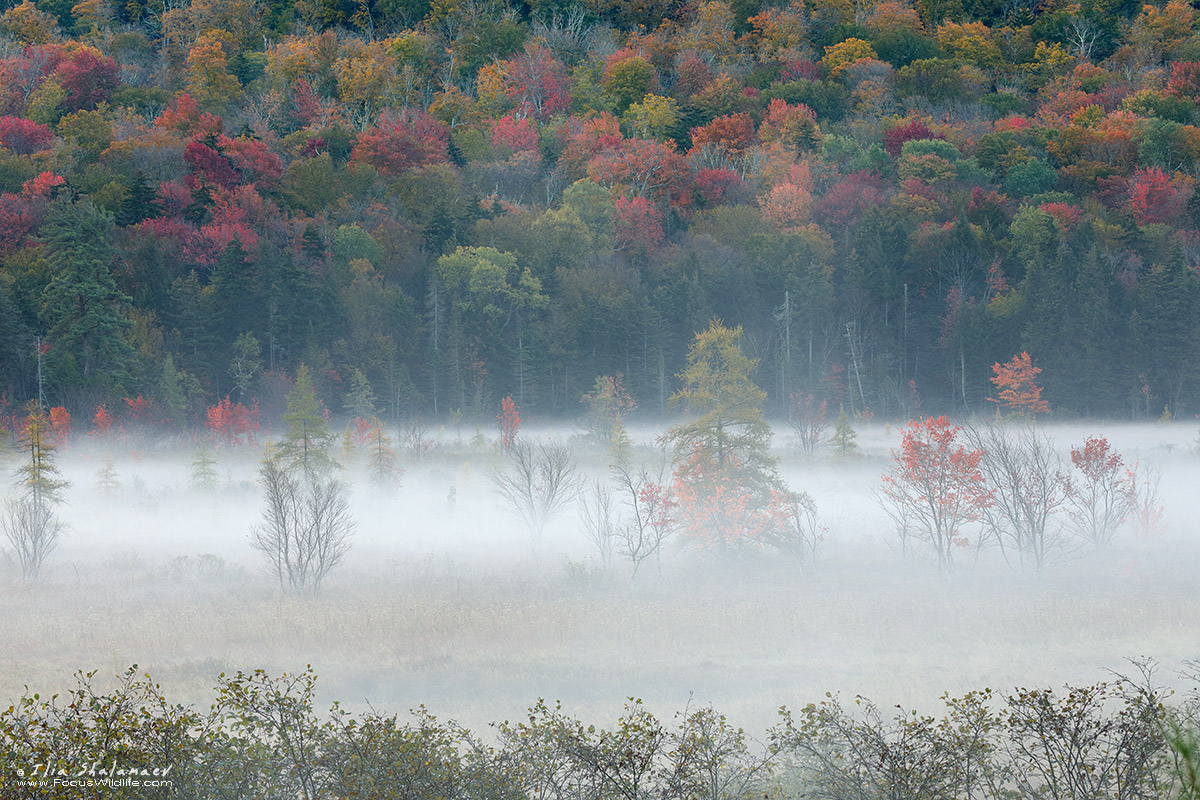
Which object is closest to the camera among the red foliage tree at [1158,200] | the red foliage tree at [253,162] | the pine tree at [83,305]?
the pine tree at [83,305]

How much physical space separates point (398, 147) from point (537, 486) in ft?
210

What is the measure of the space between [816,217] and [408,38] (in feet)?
202

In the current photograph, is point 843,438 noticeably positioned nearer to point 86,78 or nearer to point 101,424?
point 101,424

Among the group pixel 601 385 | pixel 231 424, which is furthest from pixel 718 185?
pixel 231 424

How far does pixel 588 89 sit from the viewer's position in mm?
119312

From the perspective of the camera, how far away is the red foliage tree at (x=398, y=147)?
98062 mm

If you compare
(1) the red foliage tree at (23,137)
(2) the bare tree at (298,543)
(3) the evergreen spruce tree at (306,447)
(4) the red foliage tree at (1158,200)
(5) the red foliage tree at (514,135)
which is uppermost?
(5) the red foliage tree at (514,135)

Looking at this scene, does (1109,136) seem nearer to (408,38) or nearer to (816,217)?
(816,217)

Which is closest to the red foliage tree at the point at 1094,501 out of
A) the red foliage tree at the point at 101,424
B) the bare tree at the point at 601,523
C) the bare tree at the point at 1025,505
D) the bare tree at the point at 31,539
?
the bare tree at the point at 1025,505

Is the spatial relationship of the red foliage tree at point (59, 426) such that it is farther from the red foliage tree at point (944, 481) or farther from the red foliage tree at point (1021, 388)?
the red foliage tree at point (1021, 388)

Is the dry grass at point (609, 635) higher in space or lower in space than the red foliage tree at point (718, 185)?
lower

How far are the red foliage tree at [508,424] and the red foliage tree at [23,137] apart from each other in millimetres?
49100

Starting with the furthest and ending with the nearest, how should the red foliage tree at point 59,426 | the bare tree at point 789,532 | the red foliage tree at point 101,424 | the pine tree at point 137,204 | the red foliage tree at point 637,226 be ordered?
the red foliage tree at point 637,226, the pine tree at point 137,204, the red foliage tree at point 101,424, the red foliage tree at point 59,426, the bare tree at point 789,532

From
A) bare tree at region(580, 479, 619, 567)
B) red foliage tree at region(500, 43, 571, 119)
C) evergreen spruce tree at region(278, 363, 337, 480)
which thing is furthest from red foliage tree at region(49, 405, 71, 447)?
red foliage tree at region(500, 43, 571, 119)
